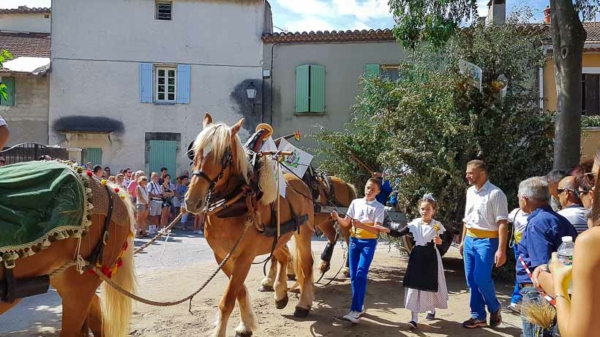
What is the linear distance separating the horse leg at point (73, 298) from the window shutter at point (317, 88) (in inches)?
573

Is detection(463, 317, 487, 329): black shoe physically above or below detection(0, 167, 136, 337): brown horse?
below

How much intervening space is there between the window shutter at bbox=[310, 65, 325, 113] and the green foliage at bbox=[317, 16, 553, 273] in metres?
9.81

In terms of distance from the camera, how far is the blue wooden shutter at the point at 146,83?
1767cm

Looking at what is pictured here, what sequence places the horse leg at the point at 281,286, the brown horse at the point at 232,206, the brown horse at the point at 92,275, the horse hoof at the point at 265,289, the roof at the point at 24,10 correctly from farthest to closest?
the roof at the point at 24,10 → the horse hoof at the point at 265,289 → the horse leg at the point at 281,286 → the brown horse at the point at 232,206 → the brown horse at the point at 92,275

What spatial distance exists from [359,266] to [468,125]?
2.97m

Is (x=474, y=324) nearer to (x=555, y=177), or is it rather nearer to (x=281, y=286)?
A: (x=555, y=177)

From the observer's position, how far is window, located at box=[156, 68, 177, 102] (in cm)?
1798

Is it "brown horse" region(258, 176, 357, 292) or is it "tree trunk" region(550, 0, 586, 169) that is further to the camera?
"brown horse" region(258, 176, 357, 292)

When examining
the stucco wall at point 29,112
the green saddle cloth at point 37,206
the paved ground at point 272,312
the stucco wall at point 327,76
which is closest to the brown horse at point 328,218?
the paved ground at point 272,312

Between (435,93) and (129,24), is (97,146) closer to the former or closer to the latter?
(129,24)

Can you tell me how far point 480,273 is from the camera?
5.12m

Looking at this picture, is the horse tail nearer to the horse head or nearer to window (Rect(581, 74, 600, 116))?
the horse head

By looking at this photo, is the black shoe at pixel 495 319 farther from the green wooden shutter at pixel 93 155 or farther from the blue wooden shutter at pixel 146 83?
the green wooden shutter at pixel 93 155

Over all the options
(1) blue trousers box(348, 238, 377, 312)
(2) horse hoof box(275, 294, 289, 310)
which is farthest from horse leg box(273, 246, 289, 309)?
(1) blue trousers box(348, 238, 377, 312)
